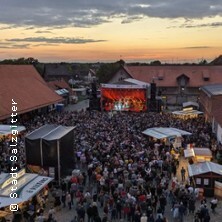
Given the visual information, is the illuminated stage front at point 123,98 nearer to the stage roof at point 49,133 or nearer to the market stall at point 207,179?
the stage roof at point 49,133

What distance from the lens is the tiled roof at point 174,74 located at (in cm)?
5484

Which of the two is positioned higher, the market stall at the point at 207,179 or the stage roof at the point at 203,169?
the stage roof at the point at 203,169

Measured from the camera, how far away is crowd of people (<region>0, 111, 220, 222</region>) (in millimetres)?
13423

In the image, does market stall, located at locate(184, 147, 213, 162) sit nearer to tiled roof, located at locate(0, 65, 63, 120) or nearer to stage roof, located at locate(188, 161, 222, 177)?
stage roof, located at locate(188, 161, 222, 177)

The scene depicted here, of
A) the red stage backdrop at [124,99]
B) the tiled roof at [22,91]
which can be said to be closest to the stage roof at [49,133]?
the tiled roof at [22,91]

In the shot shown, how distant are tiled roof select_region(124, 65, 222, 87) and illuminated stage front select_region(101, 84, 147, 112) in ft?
32.6

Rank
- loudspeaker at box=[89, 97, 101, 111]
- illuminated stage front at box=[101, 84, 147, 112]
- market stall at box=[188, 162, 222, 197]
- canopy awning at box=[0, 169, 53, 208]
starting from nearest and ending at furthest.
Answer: canopy awning at box=[0, 169, 53, 208]
market stall at box=[188, 162, 222, 197]
illuminated stage front at box=[101, 84, 147, 112]
loudspeaker at box=[89, 97, 101, 111]

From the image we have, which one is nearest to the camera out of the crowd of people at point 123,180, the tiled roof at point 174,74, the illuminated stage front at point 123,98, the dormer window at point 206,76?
the crowd of people at point 123,180

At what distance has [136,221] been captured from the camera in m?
12.8

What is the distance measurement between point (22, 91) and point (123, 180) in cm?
2397

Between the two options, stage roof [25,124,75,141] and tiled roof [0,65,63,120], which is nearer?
stage roof [25,124,75,141]

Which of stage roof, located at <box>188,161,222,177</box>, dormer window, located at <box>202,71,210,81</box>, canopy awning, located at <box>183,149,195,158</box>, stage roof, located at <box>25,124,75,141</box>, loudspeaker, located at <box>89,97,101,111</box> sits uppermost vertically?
dormer window, located at <box>202,71,210,81</box>

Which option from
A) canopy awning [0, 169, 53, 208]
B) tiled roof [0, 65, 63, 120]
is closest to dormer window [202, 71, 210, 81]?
tiled roof [0, 65, 63, 120]

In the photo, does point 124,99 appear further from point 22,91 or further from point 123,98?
point 22,91
